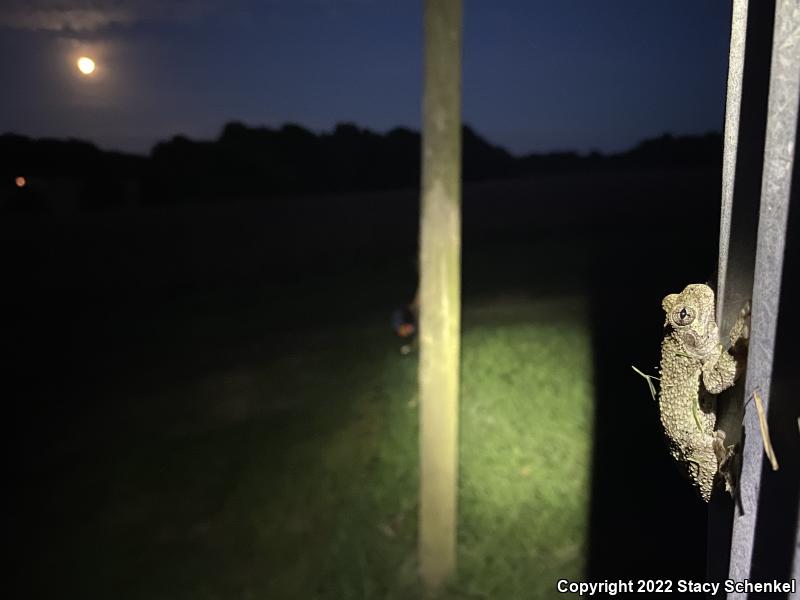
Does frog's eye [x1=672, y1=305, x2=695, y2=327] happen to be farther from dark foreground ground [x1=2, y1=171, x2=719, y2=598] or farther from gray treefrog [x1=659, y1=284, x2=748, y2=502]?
dark foreground ground [x1=2, y1=171, x2=719, y2=598]

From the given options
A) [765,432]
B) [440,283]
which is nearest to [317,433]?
[440,283]

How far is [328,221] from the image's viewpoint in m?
18.4

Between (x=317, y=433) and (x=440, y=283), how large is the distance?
3339mm

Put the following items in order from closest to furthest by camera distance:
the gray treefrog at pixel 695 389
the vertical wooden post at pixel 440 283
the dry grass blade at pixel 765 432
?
1. the dry grass blade at pixel 765 432
2. the gray treefrog at pixel 695 389
3. the vertical wooden post at pixel 440 283

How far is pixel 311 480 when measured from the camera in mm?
5812

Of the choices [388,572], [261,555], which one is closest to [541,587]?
[388,572]

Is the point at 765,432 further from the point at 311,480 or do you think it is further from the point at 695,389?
the point at 311,480

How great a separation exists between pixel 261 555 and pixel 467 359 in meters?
3.06

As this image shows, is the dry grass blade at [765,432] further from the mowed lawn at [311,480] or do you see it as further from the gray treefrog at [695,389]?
the mowed lawn at [311,480]

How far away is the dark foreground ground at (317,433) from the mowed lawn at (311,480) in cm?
2

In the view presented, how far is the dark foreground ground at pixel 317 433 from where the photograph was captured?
4.84 meters

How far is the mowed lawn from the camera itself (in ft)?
A: 15.6

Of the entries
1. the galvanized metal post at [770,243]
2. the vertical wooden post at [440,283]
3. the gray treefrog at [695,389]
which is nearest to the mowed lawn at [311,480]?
the vertical wooden post at [440,283]

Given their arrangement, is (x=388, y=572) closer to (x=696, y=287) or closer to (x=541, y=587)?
(x=541, y=587)
